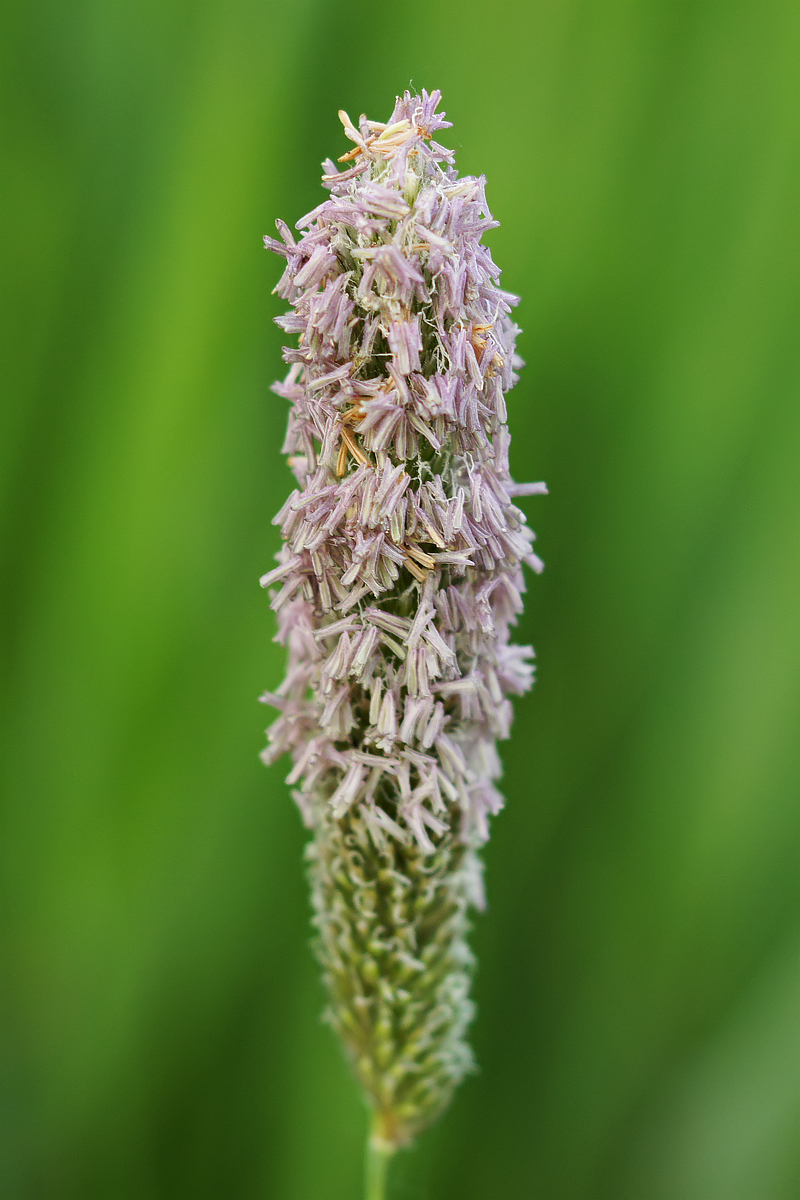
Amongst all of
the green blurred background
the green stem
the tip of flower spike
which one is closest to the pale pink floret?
the tip of flower spike

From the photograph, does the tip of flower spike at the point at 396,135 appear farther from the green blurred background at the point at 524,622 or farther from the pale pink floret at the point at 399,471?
the green blurred background at the point at 524,622

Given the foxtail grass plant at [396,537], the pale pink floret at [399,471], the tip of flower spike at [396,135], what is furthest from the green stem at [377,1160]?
the tip of flower spike at [396,135]

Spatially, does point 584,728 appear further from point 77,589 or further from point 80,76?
point 80,76

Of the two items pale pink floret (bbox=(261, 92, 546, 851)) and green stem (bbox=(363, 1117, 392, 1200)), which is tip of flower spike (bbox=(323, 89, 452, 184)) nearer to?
pale pink floret (bbox=(261, 92, 546, 851))

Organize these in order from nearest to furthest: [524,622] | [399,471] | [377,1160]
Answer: [399,471] < [377,1160] < [524,622]

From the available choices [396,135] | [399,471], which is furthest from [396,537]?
[396,135]

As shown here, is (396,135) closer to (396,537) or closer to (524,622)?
(396,537)
